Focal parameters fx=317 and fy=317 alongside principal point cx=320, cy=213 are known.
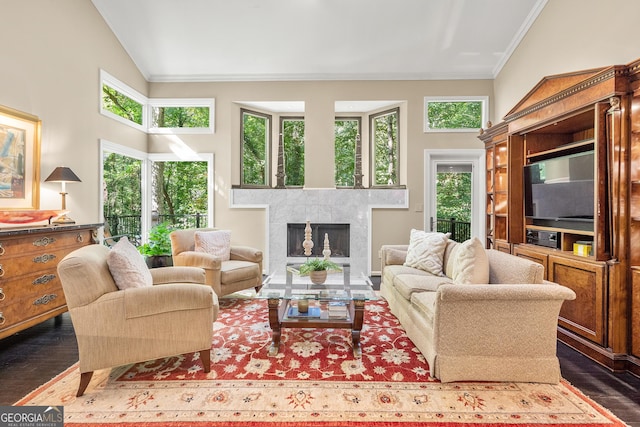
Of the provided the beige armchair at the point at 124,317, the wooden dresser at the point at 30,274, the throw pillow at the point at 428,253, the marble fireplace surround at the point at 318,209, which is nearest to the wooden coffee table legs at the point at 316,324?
the beige armchair at the point at 124,317

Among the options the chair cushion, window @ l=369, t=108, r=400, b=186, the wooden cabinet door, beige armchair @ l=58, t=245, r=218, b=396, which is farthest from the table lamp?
the wooden cabinet door

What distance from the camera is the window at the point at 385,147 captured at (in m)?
5.56

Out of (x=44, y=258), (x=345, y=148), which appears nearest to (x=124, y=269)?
(x=44, y=258)

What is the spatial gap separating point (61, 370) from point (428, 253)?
3.38 meters

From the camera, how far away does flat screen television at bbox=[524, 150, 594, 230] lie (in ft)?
9.36

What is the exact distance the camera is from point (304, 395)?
1.99 m

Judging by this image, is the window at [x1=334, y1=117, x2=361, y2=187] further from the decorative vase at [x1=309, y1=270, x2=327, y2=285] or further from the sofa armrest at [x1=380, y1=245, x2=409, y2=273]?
the decorative vase at [x1=309, y1=270, x2=327, y2=285]

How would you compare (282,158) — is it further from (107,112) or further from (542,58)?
(542,58)

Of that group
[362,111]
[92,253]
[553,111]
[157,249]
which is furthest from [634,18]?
[157,249]

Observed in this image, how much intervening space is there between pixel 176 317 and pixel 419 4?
446 centimetres

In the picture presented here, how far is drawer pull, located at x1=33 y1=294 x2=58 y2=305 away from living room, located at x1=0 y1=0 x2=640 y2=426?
1168 mm

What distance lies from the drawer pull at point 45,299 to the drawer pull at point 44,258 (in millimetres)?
302

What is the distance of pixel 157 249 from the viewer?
4.39 m

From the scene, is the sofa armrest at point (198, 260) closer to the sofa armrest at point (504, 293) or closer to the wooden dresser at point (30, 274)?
the wooden dresser at point (30, 274)
